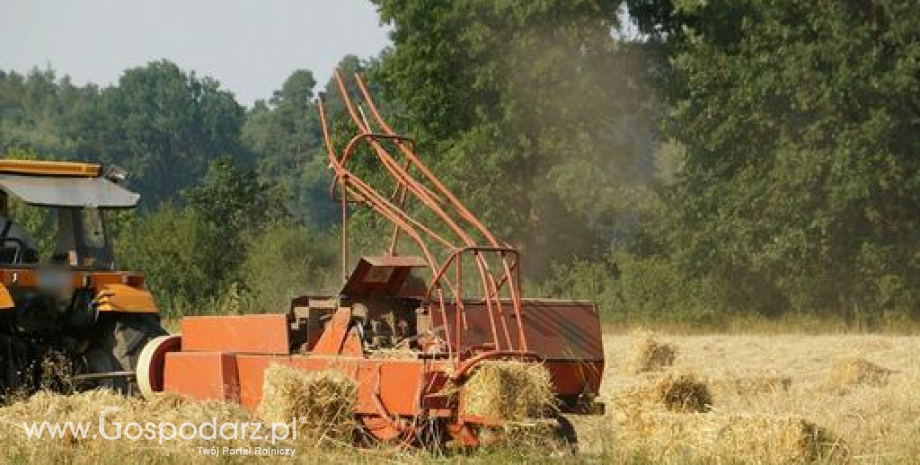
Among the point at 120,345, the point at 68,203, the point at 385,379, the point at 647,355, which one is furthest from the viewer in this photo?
the point at 647,355

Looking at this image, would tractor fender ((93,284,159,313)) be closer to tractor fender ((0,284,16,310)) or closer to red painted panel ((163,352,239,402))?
red painted panel ((163,352,239,402))

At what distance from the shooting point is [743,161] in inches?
1304

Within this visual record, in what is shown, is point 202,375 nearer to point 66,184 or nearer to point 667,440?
point 66,184

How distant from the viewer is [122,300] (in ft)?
41.6

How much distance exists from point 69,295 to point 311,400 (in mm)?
3347

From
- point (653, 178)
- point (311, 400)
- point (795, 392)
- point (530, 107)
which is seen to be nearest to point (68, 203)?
point (311, 400)

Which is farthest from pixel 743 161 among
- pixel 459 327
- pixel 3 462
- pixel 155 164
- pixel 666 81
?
pixel 155 164

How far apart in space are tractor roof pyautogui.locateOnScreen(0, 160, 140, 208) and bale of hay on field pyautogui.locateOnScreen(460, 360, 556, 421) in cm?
438

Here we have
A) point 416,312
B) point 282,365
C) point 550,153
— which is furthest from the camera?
point 550,153

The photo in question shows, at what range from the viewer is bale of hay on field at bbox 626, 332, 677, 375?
65.3 ft

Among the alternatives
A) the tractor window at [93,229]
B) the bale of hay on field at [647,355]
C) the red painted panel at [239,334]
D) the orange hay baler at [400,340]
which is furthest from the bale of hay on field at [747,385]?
the tractor window at [93,229]

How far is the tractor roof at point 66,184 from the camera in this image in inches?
520

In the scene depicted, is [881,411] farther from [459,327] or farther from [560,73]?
[560,73]

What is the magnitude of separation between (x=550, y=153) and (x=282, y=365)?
25287mm
